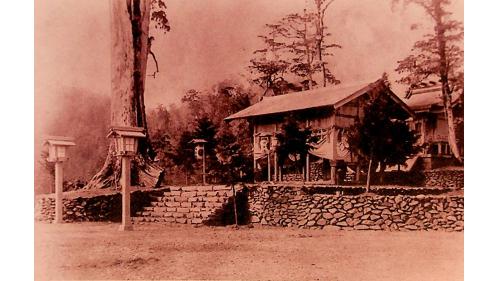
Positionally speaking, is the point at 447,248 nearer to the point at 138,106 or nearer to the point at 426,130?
the point at 426,130

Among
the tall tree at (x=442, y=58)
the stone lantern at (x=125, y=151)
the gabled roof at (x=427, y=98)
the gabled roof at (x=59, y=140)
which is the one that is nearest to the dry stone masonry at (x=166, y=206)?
the stone lantern at (x=125, y=151)

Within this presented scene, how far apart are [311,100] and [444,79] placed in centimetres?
116

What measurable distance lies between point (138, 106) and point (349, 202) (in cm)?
206

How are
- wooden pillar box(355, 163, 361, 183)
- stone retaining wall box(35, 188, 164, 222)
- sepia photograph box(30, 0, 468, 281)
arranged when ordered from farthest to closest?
stone retaining wall box(35, 188, 164, 222) → wooden pillar box(355, 163, 361, 183) → sepia photograph box(30, 0, 468, 281)

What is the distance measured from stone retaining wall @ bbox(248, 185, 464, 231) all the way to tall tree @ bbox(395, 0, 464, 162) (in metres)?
0.50

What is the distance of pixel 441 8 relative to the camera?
6.29 metres

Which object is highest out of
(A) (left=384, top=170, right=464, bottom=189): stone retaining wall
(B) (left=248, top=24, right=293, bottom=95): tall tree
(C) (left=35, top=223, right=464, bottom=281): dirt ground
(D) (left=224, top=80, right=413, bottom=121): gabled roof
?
(B) (left=248, top=24, right=293, bottom=95): tall tree

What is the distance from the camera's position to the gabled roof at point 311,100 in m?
6.35

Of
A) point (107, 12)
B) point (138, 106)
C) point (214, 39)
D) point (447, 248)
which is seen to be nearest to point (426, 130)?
point (447, 248)

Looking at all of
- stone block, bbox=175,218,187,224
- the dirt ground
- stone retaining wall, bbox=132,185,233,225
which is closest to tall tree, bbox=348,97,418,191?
the dirt ground

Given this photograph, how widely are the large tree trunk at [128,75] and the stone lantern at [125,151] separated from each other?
61mm

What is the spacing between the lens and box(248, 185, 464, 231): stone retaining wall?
6344mm

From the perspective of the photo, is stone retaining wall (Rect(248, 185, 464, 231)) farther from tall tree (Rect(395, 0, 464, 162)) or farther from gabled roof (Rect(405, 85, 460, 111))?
gabled roof (Rect(405, 85, 460, 111))

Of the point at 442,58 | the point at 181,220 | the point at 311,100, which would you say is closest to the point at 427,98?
the point at 442,58
